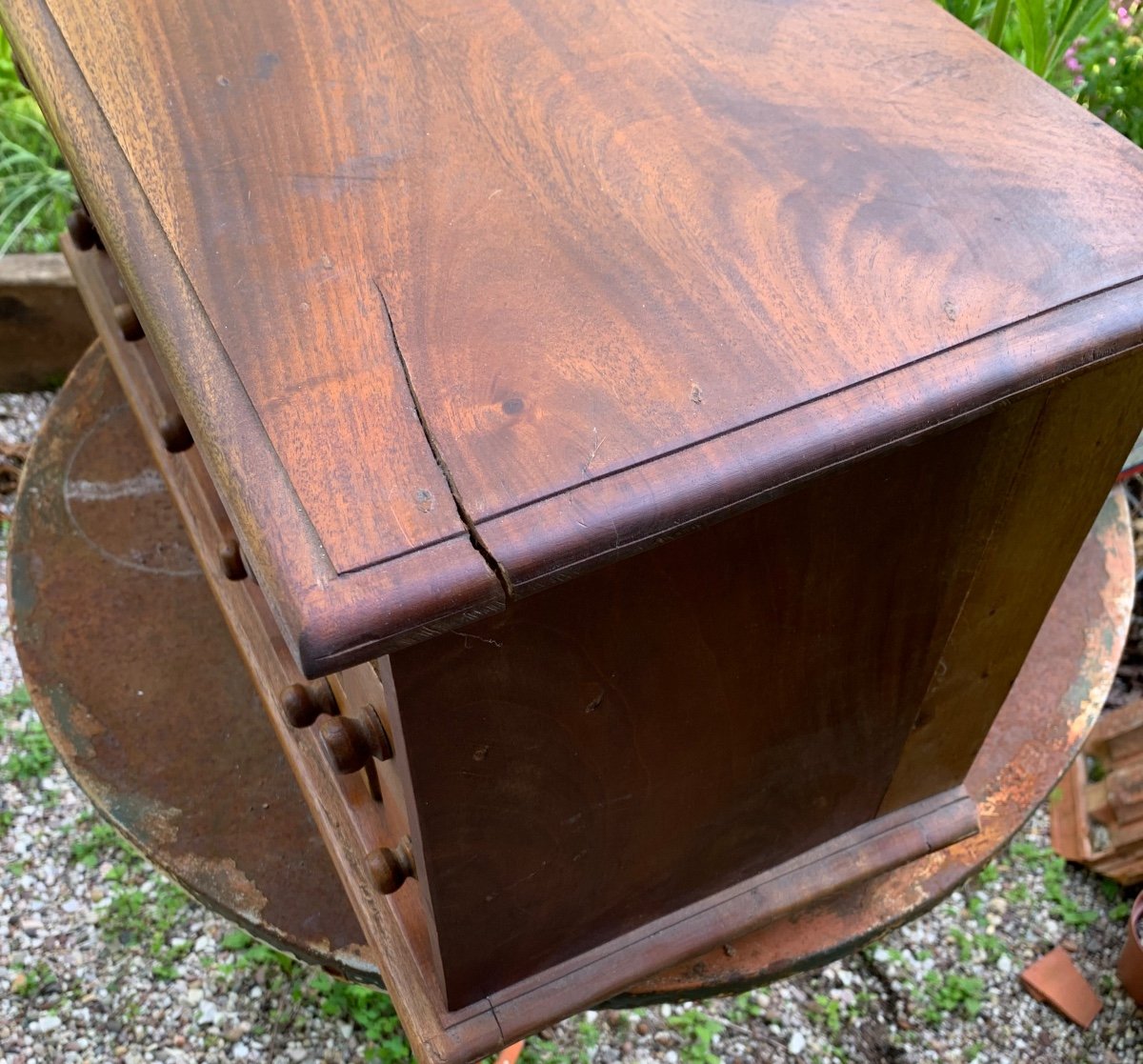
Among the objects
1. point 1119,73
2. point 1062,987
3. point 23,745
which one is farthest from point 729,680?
point 23,745

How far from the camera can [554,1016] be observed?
106cm

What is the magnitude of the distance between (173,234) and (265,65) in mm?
213

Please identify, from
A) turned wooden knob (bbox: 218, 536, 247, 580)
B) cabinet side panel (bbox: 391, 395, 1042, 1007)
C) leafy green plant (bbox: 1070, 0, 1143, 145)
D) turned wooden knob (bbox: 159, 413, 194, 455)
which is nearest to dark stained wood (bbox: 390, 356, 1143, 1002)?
cabinet side panel (bbox: 391, 395, 1042, 1007)

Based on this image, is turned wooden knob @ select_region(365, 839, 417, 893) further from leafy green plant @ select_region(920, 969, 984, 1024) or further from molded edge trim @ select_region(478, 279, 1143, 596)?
leafy green plant @ select_region(920, 969, 984, 1024)

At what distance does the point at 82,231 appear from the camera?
1587mm

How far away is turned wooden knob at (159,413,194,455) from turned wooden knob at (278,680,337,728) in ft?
1.33

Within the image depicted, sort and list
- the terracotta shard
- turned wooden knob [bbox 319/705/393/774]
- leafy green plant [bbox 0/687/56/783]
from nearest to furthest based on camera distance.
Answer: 1. turned wooden knob [bbox 319/705/393/774]
2. the terracotta shard
3. leafy green plant [bbox 0/687/56/783]

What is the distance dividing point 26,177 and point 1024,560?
2.66m

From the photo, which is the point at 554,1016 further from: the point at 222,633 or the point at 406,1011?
the point at 222,633

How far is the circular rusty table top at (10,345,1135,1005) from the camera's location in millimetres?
1214

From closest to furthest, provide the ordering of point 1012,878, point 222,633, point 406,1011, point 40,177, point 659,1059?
point 406,1011 < point 222,633 < point 659,1059 < point 1012,878 < point 40,177

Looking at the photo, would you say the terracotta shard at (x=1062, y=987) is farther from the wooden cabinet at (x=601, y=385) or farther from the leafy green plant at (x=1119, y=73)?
the leafy green plant at (x=1119, y=73)

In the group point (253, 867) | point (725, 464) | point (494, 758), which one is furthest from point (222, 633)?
point (725, 464)

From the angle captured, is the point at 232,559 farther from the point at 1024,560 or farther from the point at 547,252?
the point at 1024,560
